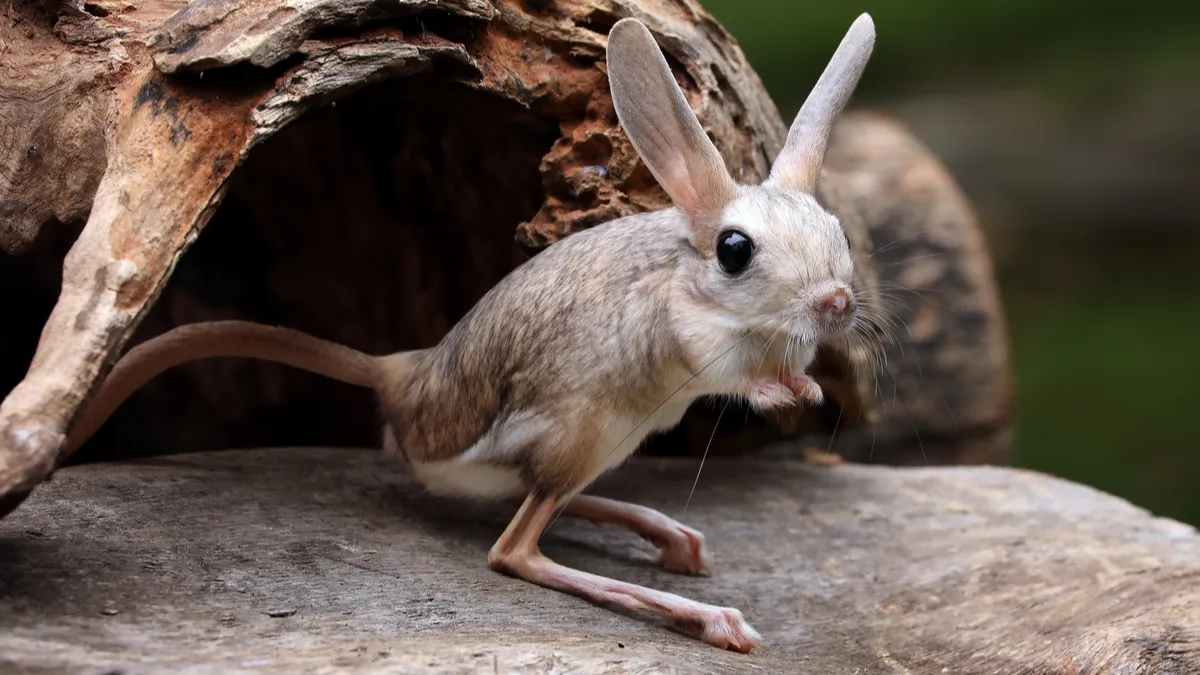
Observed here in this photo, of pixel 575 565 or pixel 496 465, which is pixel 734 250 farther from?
pixel 575 565

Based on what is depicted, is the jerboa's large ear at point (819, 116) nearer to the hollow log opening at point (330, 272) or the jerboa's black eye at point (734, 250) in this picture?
the jerboa's black eye at point (734, 250)

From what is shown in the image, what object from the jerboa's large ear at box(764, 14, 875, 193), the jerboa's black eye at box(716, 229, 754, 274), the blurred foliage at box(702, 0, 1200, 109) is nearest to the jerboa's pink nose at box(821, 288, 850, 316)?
the jerboa's black eye at box(716, 229, 754, 274)

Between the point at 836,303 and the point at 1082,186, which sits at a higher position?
the point at 1082,186

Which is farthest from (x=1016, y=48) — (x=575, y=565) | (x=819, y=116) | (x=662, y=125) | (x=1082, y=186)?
(x=575, y=565)

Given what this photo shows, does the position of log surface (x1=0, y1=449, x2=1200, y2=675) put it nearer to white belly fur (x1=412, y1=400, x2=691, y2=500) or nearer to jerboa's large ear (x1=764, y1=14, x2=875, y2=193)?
white belly fur (x1=412, y1=400, x2=691, y2=500)

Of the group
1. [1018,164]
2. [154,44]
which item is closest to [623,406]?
[154,44]

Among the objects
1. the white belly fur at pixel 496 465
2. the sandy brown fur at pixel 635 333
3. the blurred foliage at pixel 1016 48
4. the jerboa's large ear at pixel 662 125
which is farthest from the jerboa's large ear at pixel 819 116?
the blurred foliage at pixel 1016 48
